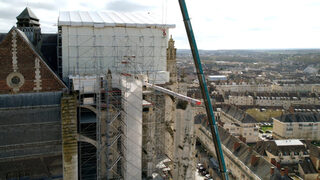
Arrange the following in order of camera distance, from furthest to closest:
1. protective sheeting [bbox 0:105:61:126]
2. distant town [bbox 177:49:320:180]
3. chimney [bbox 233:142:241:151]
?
chimney [bbox 233:142:241:151] → distant town [bbox 177:49:320:180] → protective sheeting [bbox 0:105:61:126]

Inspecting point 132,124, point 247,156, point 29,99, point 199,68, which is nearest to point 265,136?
point 247,156

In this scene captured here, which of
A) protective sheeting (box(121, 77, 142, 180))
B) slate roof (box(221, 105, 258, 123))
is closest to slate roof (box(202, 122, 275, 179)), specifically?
slate roof (box(221, 105, 258, 123))

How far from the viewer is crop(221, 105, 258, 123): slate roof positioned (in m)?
50.0

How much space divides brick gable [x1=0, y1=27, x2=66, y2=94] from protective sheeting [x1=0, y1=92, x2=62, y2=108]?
0.26m

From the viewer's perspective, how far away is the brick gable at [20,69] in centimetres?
1628

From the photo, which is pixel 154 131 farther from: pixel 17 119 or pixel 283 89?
pixel 283 89

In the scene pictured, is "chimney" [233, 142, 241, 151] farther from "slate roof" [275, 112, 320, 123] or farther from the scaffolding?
"slate roof" [275, 112, 320, 123]

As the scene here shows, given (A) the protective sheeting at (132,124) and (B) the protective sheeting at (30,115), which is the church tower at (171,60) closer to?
(A) the protective sheeting at (132,124)

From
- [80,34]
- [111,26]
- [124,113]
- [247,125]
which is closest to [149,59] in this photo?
[111,26]

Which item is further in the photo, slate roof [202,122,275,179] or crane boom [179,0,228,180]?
slate roof [202,122,275,179]

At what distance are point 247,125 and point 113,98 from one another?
35665 mm

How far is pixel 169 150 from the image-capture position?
2533 centimetres

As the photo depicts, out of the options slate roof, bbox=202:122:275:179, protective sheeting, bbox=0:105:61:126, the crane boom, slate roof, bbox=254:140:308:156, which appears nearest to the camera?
protective sheeting, bbox=0:105:61:126

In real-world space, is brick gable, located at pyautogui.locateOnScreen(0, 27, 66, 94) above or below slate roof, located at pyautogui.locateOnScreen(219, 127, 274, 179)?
above
